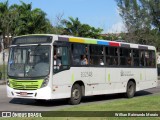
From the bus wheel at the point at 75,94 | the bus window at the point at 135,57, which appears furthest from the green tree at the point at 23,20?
the bus wheel at the point at 75,94

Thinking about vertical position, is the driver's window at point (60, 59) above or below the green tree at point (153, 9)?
below

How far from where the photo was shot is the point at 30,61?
52.1 ft

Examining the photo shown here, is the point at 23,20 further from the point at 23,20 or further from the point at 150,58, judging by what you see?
the point at 150,58

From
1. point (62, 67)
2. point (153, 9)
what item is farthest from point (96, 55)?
point (153, 9)

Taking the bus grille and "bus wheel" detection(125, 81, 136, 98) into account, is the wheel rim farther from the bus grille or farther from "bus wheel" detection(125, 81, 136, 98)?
"bus wheel" detection(125, 81, 136, 98)

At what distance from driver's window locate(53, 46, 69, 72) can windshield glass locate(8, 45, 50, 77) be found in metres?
0.33

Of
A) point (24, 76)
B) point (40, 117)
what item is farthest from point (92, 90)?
point (40, 117)

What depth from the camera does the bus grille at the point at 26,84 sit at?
15.5 metres

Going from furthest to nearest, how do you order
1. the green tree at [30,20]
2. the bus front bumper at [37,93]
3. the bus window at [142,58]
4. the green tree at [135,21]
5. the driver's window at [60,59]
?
the green tree at [135,21]
the green tree at [30,20]
the bus window at [142,58]
the driver's window at [60,59]
the bus front bumper at [37,93]

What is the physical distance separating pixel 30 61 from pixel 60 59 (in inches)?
46.2

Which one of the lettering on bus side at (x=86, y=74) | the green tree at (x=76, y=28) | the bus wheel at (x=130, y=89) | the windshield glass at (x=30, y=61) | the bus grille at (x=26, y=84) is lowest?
the bus wheel at (x=130, y=89)

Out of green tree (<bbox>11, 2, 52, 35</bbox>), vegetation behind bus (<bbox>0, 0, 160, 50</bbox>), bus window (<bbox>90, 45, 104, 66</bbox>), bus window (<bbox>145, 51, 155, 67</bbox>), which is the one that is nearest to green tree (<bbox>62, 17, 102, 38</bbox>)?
vegetation behind bus (<bbox>0, 0, 160, 50</bbox>)

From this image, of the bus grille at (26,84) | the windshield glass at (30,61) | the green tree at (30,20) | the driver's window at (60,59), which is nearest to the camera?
the bus grille at (26,84)

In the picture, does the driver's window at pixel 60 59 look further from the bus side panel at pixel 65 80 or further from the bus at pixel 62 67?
the bus side panel at pixel 65 80
